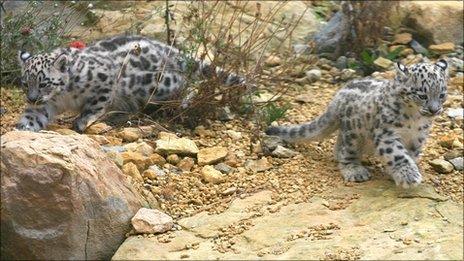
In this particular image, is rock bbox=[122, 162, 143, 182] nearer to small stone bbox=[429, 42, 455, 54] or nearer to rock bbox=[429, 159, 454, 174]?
rock bbox=[429, 159, 454, 174]

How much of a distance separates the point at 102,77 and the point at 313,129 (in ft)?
6.65

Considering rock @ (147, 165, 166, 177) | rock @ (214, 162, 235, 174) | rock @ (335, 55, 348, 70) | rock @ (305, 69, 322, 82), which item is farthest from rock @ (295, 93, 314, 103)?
rock @ (147, 165, 166, 177)

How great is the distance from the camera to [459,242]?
5.79 m

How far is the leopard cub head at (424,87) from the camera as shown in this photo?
6773 mm

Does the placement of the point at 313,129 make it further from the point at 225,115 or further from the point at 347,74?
the point at 347,74

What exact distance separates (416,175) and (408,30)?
462 centimetres

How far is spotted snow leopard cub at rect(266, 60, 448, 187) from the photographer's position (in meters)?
6.78

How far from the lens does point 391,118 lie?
273 inches

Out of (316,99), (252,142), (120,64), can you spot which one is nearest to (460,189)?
(252,142)

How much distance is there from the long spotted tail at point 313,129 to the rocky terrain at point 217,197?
114 millimetres

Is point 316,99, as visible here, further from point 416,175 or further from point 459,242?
point 459,242

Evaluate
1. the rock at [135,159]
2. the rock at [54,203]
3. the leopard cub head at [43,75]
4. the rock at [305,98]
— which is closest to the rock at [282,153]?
the rock at [135,159]

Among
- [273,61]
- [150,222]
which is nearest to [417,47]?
[273,61]

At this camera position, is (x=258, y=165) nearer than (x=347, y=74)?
Yes
